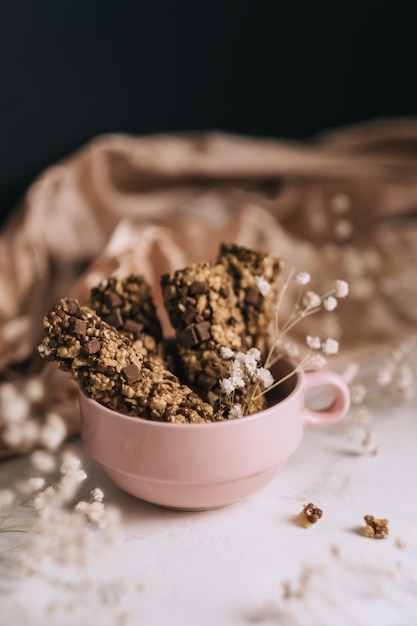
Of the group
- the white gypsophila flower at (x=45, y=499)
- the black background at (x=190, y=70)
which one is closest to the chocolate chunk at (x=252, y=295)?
the white gypsophila flower at (x=45, y=499)

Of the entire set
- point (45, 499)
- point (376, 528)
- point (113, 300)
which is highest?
point (113, 300)

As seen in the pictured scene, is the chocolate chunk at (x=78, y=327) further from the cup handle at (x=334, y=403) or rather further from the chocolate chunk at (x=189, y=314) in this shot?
the cup handle at (x=334, y=403)

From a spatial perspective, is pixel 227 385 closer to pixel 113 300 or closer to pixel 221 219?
pixel 113 300

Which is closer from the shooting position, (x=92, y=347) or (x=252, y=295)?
(x=92, y=347)

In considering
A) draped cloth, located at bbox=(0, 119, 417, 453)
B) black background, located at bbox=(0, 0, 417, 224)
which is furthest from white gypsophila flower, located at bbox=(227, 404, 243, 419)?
black background, located at bbox=(0, 0, 417, 224)

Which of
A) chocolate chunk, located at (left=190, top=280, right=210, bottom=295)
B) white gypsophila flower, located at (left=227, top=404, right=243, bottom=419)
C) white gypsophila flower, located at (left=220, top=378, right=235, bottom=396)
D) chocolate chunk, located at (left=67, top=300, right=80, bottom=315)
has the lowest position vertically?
white gypsophila flower, located at (left=227, top=404, right=243, bottom=419)

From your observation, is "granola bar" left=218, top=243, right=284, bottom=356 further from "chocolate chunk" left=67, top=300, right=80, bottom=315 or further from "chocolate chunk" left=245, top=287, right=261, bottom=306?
"chocolate chunk" left=67, top=300, right=80, bottom=315

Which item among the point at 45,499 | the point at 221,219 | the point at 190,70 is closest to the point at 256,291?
the point at 45,499
